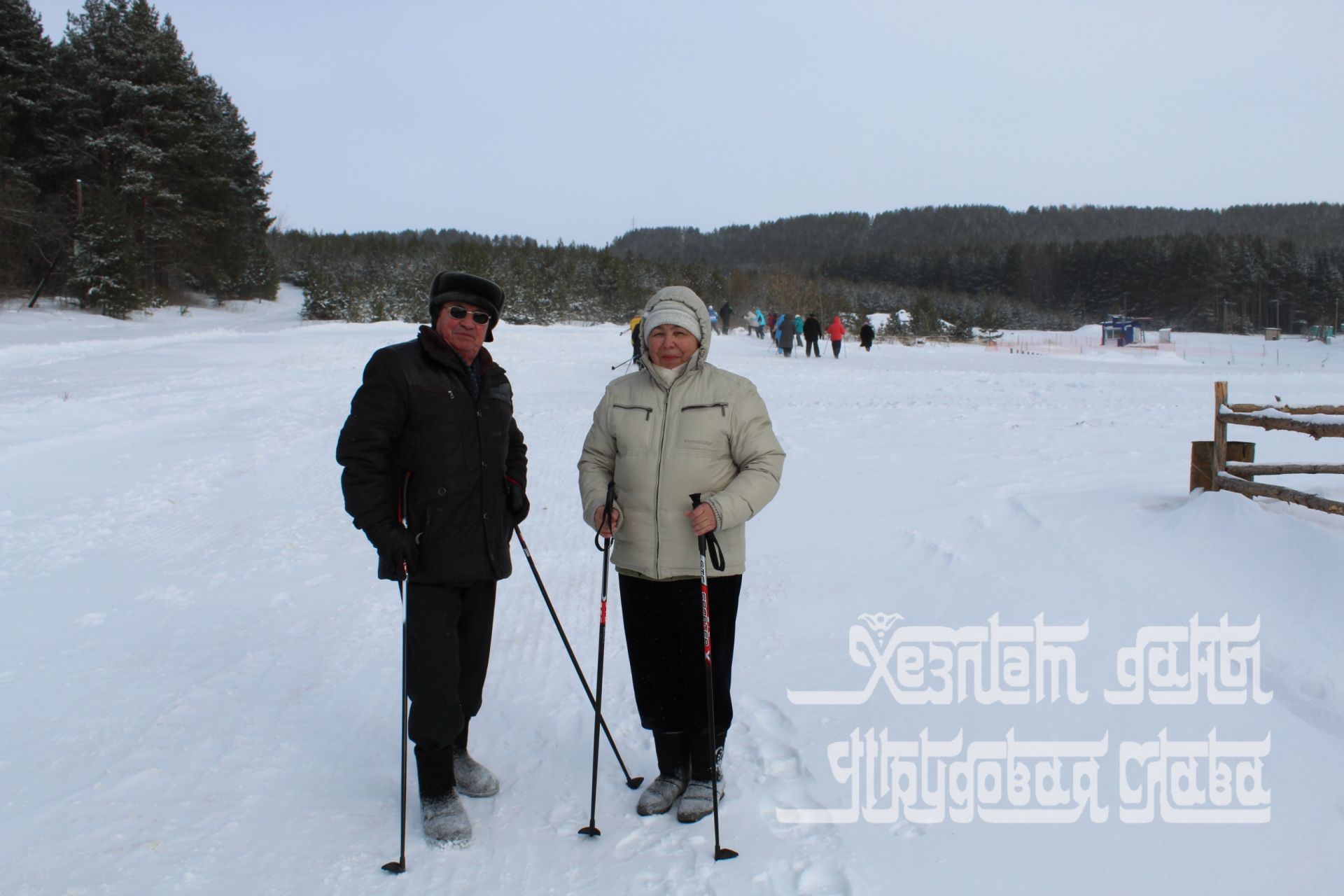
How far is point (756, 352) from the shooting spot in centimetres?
3047

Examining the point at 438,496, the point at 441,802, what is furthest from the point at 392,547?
the point at 441,802

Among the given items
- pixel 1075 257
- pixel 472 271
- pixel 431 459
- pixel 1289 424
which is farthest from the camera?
pixel 1075 257

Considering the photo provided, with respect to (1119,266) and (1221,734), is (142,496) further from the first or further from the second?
(1119,266)

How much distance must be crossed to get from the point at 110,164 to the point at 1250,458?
1912 inches

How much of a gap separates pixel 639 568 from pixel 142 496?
7.89m

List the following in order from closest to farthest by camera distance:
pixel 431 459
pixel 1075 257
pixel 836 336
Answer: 1. pixel 431 459
2. pixel 836 336
3. pixel 1075 257

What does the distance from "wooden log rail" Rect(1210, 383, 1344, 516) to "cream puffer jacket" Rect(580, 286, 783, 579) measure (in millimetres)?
5343

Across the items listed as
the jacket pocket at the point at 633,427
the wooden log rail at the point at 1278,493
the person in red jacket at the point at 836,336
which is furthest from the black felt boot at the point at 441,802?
the person in red jacket at the point at 836,336

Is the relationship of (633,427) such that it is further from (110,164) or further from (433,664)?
(110,164)

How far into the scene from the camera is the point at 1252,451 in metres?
7.38

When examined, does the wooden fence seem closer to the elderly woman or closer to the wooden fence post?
the wooden fence post

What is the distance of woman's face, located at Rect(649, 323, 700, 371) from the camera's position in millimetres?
3371

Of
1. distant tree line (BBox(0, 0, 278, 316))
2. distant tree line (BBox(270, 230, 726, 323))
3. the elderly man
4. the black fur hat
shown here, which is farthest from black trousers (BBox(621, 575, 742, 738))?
distant tree line (BBox(270, 230, 726, 323))

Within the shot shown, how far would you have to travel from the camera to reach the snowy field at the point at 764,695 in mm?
3219
